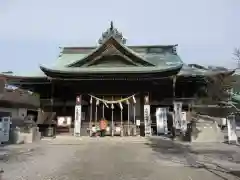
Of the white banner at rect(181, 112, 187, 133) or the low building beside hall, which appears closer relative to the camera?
the white banner at rect(181, 112, 187, 133)

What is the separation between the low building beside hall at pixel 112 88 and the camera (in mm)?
22703

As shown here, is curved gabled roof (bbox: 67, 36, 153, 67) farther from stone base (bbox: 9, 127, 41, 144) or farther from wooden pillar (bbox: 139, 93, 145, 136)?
stone base (bbox: 9, 127, 41, 144)

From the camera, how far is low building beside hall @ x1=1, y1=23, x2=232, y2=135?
22.7 meters

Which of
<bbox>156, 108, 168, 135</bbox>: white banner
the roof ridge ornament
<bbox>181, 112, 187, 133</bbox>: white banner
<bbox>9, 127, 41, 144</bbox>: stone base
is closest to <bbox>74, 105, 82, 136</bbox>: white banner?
<bbox>9, 127, 41, 144</bbox>: stone base

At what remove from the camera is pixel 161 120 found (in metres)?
22.4

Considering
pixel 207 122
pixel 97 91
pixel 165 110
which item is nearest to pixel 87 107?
pixel 97 91

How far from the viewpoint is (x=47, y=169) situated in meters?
9.50

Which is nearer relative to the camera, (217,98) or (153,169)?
(153,169)

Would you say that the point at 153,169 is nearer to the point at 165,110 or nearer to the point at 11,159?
the point at 11,159

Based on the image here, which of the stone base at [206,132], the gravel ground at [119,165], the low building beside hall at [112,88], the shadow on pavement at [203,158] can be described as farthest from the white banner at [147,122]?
the gravel ground at [119,165]

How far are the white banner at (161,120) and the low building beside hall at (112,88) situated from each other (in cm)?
69

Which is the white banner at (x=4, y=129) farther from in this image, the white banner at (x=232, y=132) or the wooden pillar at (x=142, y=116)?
the white banner at (x=232, y=132)

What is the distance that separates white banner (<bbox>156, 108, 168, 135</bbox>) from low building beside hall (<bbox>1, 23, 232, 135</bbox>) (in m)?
0.69

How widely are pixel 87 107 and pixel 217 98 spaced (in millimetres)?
10652
